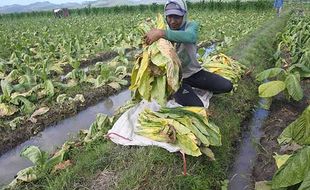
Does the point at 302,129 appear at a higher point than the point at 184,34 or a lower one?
lower

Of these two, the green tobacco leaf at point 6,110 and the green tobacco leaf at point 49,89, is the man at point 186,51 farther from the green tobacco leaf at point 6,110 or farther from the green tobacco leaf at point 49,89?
the green tobacco leaf at point 6,110

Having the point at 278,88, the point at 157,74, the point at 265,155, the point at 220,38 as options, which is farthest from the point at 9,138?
the point at 220,38

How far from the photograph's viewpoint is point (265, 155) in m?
4.07

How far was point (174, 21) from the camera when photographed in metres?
3.90

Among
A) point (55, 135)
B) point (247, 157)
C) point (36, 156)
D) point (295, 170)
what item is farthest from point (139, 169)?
point (55, 135)

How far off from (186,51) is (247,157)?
4.50 feet

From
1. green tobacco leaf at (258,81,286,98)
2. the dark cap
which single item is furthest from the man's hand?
green tobacco leaf at (258,81,286,98)

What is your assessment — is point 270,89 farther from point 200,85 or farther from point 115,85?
point 115,85

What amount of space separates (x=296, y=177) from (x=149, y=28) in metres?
2.23

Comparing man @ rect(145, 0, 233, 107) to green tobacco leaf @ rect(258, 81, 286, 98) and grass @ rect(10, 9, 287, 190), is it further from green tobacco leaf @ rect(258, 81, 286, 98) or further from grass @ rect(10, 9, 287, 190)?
grass @ rect(10, 9, 287, 190)

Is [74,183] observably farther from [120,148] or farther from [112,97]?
[112,97]

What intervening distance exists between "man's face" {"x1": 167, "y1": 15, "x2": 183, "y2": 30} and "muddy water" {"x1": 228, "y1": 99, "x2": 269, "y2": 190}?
161 centimetres

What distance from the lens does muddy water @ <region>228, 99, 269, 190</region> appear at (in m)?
3.71

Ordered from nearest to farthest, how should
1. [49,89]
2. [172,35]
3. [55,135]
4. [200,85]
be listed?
1. [172,35]
2. [200,85]
3. [55,135]
4. [49,89]
